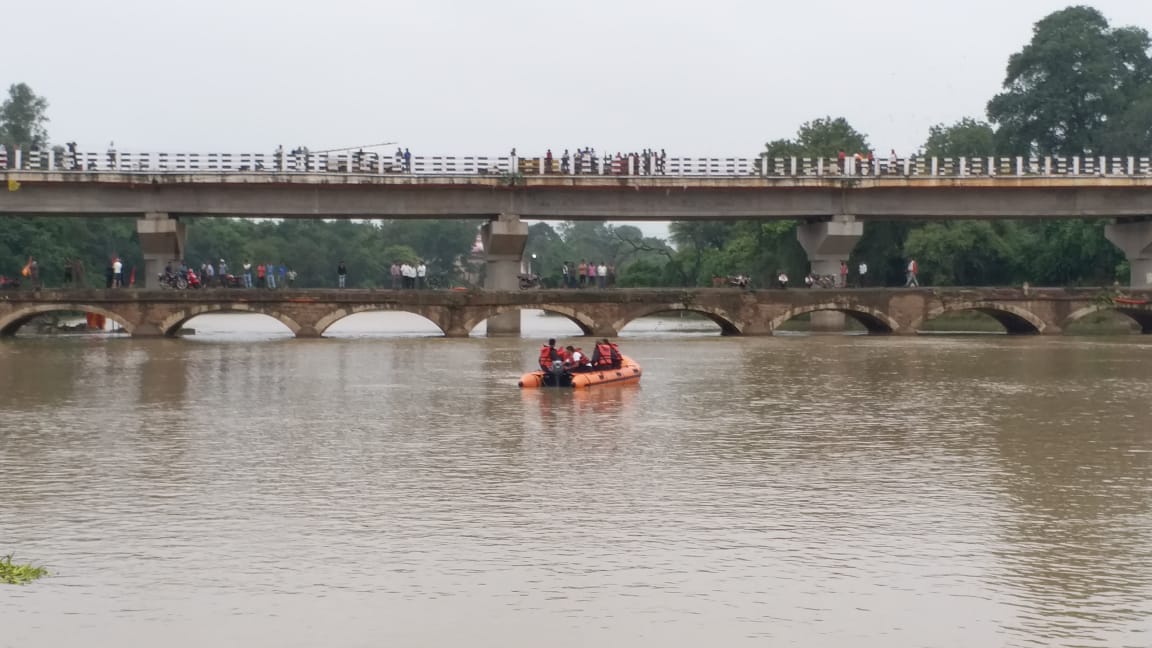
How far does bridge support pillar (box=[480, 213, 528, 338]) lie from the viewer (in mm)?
67250

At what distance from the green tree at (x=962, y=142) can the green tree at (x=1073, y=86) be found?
4.20 m

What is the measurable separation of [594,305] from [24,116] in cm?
7390

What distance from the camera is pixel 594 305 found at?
2581 inches

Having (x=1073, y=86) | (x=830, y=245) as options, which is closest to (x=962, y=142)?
(x=1073, y=86)

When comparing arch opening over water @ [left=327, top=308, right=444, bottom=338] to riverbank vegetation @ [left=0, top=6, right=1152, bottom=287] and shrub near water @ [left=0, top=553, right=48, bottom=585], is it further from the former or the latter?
shrub near water @ [left=0, top=553, right=48, bottom=585]

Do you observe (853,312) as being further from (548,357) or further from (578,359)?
(548,357)

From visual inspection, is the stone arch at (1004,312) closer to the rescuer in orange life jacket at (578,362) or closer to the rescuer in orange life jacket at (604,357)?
the rescuer in orange life jacket at (604,357)

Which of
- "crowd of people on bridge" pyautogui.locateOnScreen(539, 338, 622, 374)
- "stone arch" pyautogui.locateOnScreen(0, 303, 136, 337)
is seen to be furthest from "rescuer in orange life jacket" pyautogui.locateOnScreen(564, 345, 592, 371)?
"stone arch" pyautogui.locateOnScreen(0, 303, 136, 337)

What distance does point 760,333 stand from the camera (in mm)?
67375

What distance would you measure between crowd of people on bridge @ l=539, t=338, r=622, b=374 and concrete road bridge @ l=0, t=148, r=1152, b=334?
27.8 metres

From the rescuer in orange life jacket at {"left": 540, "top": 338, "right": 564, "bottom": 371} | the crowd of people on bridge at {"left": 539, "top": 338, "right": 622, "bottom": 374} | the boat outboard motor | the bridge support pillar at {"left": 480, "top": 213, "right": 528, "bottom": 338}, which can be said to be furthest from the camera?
the bridge support pillar at {"left": 480, "top": 213, "right": 528, "bottom": 338}

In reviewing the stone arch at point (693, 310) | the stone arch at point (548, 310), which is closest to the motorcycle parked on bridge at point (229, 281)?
the stone arch at point (548, 310)

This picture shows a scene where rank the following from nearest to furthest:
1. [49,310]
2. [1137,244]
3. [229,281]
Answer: [49,310]
[229,281]
[1137,244]

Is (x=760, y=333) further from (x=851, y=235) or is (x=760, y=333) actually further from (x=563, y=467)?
(x=563, y=467)
